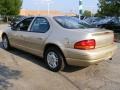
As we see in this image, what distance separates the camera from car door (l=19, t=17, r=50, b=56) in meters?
7.09

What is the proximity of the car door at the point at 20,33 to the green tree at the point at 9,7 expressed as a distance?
3788cm

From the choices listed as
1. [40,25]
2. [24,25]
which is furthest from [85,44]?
[24,25]

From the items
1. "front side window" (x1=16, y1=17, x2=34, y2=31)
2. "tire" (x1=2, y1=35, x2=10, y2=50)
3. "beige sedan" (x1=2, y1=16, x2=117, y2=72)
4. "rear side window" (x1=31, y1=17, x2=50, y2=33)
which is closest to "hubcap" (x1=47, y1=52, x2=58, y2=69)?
"beige sedan" (x1=2, y1=16, x2=117, y2=72)

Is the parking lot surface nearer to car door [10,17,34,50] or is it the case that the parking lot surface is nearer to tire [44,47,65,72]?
tire [44,47,65,72]

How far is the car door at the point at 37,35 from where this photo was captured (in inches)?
279

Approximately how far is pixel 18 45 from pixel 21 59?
23.3 inches

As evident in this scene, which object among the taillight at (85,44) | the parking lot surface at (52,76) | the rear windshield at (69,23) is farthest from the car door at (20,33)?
the taillight at (85,44)

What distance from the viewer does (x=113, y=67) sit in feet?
23.9

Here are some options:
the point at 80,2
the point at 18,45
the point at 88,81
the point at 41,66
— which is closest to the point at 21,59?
the point at 18,45

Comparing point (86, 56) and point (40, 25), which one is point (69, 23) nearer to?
point (40, 25)

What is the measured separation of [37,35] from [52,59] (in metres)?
0.95

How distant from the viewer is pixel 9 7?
155ft

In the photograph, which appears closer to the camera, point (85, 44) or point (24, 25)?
point (85, 44)

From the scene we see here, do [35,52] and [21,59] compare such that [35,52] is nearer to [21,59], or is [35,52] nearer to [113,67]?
[21,59]
